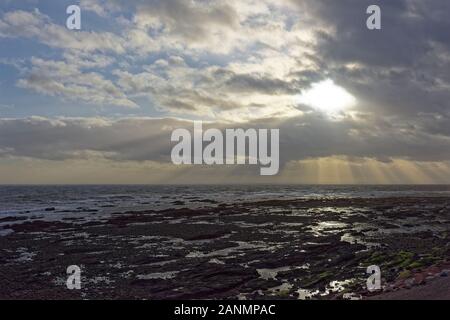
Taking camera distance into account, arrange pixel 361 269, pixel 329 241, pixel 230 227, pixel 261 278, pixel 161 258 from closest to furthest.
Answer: pixel 261 278 → pixel 361 269 → pixel 161 258 → pixel 329 241 → pixel 230 227

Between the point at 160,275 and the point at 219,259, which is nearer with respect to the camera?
the point at 160,275

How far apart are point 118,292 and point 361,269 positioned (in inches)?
542

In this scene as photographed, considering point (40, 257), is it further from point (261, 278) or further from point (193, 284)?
point (261, 278)

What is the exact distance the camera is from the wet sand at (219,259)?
19000 millimetres

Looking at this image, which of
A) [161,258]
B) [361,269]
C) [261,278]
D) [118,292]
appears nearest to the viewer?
[118,292]

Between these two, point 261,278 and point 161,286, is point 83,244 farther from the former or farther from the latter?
point 261,278

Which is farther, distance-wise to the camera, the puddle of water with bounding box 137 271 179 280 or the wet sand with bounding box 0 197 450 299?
the puddle of water with bounding box 137 271 179 280

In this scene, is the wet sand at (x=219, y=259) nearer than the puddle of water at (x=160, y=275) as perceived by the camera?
Yes

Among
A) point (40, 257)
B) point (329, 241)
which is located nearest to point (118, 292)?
point (40, 257)

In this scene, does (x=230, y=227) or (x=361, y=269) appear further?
(x=230, y=227)

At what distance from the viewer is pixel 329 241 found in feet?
106

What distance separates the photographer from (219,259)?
25781 mm

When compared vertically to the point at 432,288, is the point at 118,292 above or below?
below

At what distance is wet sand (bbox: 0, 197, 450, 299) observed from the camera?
19.0m
